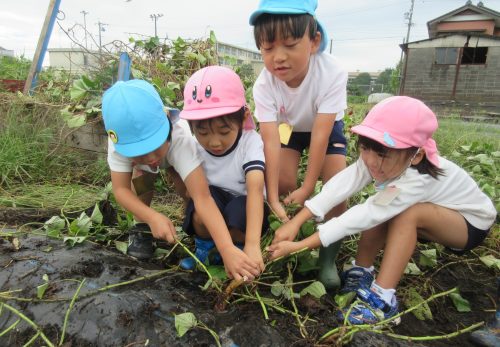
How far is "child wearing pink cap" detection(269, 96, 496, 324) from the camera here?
1.43 meters

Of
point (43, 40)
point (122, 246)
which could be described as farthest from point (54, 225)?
point (43, 40)

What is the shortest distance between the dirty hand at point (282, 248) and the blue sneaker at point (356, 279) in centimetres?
31

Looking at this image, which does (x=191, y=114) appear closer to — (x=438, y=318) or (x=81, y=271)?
(x=81, y=271)

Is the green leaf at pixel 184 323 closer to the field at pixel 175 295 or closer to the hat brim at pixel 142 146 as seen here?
the field at pixel 175 295

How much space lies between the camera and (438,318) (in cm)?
162

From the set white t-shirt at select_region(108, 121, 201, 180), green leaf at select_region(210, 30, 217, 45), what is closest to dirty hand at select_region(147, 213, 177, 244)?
white t-shirt at select_region(108, 121, 201, 180)

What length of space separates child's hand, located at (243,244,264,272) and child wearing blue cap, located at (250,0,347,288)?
0.38 feet

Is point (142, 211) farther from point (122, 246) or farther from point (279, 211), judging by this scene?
point (279, 211)

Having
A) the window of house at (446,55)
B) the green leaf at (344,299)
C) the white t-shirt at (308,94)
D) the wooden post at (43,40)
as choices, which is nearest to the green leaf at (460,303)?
the green leaf at (344,299)

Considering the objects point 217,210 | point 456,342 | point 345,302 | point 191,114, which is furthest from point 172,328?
point 456,342

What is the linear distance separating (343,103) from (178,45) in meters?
2.60

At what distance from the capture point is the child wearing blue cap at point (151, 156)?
4.94 ft

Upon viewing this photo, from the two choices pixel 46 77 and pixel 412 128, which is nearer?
pixel 412 128

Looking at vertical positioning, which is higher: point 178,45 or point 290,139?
point 178,45
